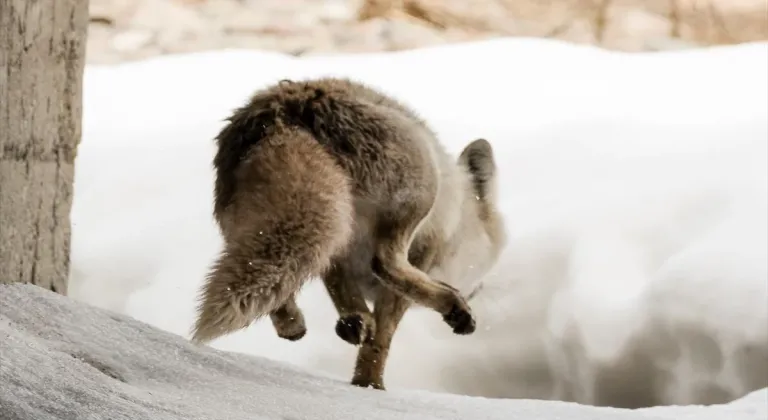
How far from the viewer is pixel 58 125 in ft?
6.83

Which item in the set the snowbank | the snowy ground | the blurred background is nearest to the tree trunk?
the snowbank

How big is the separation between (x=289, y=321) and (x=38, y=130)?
22.9 inches

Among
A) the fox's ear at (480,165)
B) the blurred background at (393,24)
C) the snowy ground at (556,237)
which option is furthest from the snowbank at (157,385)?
the blurred background at (393,24)

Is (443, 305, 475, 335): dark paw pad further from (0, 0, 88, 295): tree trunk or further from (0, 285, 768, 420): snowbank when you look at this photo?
(0, 0, 88, 295): tree trunk

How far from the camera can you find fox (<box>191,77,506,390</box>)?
5.71ft

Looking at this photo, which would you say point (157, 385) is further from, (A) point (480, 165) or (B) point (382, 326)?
(A) point (480, 165)

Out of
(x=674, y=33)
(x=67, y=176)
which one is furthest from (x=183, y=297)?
(x=674, y=33)

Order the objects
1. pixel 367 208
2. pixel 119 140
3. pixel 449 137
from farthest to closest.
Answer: pixel 119 140 → pixel 449 137 → pixel 367 208

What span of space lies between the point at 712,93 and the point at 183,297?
1.81 m

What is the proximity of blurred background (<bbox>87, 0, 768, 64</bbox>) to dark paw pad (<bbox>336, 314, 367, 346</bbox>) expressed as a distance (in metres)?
2.75

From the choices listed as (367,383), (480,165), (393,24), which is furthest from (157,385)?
(393,24)

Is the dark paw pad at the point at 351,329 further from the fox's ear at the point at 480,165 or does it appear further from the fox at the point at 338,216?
the fox's ear at the point at 480,165

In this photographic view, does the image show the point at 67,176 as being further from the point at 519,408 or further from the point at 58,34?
the point at 519,408

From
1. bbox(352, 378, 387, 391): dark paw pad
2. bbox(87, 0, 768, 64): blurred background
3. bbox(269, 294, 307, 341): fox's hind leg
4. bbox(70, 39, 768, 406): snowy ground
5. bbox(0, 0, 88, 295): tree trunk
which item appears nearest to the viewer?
bbox(0, 0, 88, 295): tree trunk
